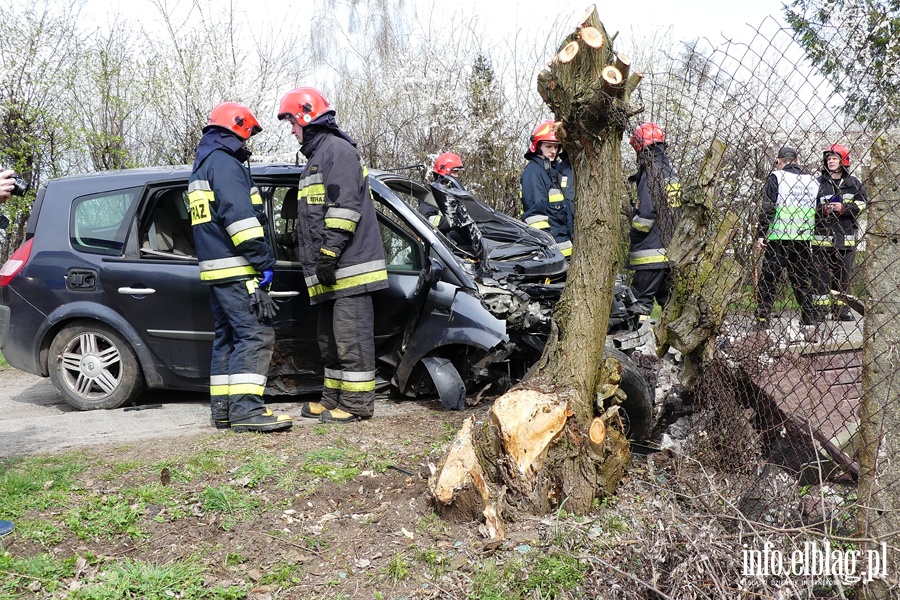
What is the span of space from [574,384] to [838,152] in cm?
150

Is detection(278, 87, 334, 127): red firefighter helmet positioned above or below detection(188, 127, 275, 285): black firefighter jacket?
above

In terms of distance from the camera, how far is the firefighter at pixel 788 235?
271 cm

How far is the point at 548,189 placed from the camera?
726cm

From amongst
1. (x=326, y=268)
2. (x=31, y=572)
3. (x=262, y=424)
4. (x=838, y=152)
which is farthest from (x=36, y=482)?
(x=838, y=152)

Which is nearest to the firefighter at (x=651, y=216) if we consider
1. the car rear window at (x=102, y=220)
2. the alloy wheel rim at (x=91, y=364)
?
the car rear window at (x=102, y=220)

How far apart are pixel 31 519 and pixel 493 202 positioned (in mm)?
9122

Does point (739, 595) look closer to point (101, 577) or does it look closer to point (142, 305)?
point (101, 577)

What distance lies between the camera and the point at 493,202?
11656mm

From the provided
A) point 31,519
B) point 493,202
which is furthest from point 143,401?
point 493,202

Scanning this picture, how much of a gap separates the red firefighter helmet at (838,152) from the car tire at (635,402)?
5.71 ft

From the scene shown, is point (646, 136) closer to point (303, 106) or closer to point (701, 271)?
point (701, 271)

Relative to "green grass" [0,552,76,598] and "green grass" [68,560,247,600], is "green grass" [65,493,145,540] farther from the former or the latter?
"green grass" [68,560,247,600]

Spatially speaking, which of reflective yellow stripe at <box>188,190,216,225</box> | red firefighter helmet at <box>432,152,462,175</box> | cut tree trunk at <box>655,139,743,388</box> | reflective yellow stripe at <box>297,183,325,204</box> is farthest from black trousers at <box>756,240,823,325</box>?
red firefighter helmet at <box>432,152,462,175</box>

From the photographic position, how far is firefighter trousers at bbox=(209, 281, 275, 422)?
15.6 feet
